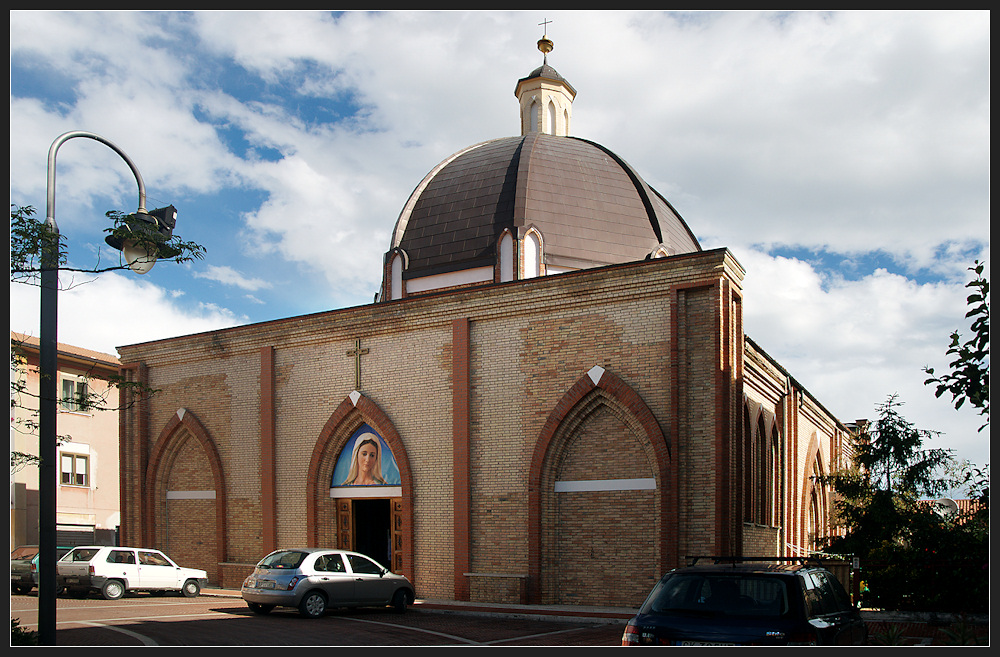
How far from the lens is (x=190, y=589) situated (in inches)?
830

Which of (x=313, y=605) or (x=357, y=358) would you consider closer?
(x=313, y=605)

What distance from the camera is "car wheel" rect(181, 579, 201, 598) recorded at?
21031mm

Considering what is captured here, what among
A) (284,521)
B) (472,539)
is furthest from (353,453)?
(472,539)

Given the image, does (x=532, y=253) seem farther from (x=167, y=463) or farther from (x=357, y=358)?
(x=167, y=463)

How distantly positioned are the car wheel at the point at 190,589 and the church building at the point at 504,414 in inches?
63.5

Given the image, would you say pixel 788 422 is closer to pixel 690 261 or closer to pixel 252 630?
pixel 690 261

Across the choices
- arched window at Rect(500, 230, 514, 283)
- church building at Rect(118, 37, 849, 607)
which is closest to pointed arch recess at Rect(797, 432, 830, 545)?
church building at Rect(118, 37, 849, 607)

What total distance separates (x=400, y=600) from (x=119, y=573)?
6.68 metres

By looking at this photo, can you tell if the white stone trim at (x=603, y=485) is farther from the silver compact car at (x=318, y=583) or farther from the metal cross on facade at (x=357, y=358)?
the metal cross on facade at (x=357, y=358)

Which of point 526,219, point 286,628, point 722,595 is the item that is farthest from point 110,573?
point 722,595

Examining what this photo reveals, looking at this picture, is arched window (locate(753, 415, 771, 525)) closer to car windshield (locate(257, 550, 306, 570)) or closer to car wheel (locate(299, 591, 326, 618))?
car wheel (locate(299, 591, 326, 618))

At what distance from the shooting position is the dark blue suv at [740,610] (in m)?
8.22

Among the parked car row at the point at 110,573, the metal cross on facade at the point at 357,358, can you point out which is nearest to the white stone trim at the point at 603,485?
the metal cross on facade at the point at 357,358

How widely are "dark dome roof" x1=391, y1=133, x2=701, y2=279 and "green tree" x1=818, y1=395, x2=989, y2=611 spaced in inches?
316
